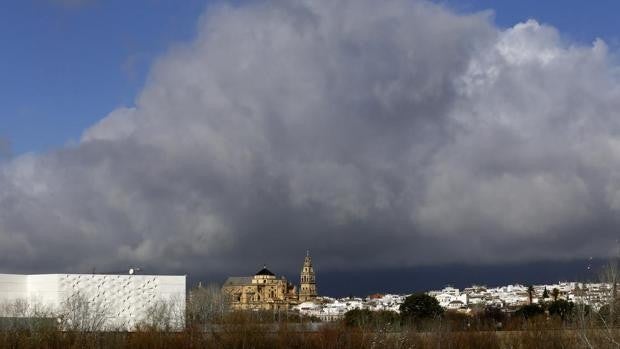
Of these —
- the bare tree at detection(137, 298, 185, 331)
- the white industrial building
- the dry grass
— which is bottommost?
the dry grass

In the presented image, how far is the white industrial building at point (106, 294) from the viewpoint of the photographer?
95562 mm

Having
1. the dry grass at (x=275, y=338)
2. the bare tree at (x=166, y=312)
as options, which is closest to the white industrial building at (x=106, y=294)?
the bare tree at (x=166, y=312)

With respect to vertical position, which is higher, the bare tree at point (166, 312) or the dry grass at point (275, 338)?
the bare tree at point (166, 312)

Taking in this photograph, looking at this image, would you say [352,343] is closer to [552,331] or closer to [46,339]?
[552,331]

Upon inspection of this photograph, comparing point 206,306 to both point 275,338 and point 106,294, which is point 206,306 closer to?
point 106,294

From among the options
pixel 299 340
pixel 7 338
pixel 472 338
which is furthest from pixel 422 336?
pixel 7 338

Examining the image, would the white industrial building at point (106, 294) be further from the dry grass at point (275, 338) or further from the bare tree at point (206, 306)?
the dry grass at point (275, 338)

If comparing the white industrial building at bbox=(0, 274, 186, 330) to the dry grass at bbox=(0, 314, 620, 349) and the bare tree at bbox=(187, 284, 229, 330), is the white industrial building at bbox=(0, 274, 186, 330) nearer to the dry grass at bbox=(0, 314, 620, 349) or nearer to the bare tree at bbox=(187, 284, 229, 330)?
the bare tree at bbox=(187, 284, 229, 330)

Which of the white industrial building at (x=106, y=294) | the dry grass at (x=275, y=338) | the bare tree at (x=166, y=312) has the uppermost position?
the white industrial building at (x=106, y=294)

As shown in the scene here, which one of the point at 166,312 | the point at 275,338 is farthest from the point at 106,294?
the point at 275,338

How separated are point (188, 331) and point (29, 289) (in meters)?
40.2

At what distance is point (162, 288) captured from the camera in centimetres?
10219

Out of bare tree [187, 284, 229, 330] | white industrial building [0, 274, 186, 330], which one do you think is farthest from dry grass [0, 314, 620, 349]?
white industrial building [0, 274, 186, 330]

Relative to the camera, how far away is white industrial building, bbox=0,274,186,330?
95.6 m
